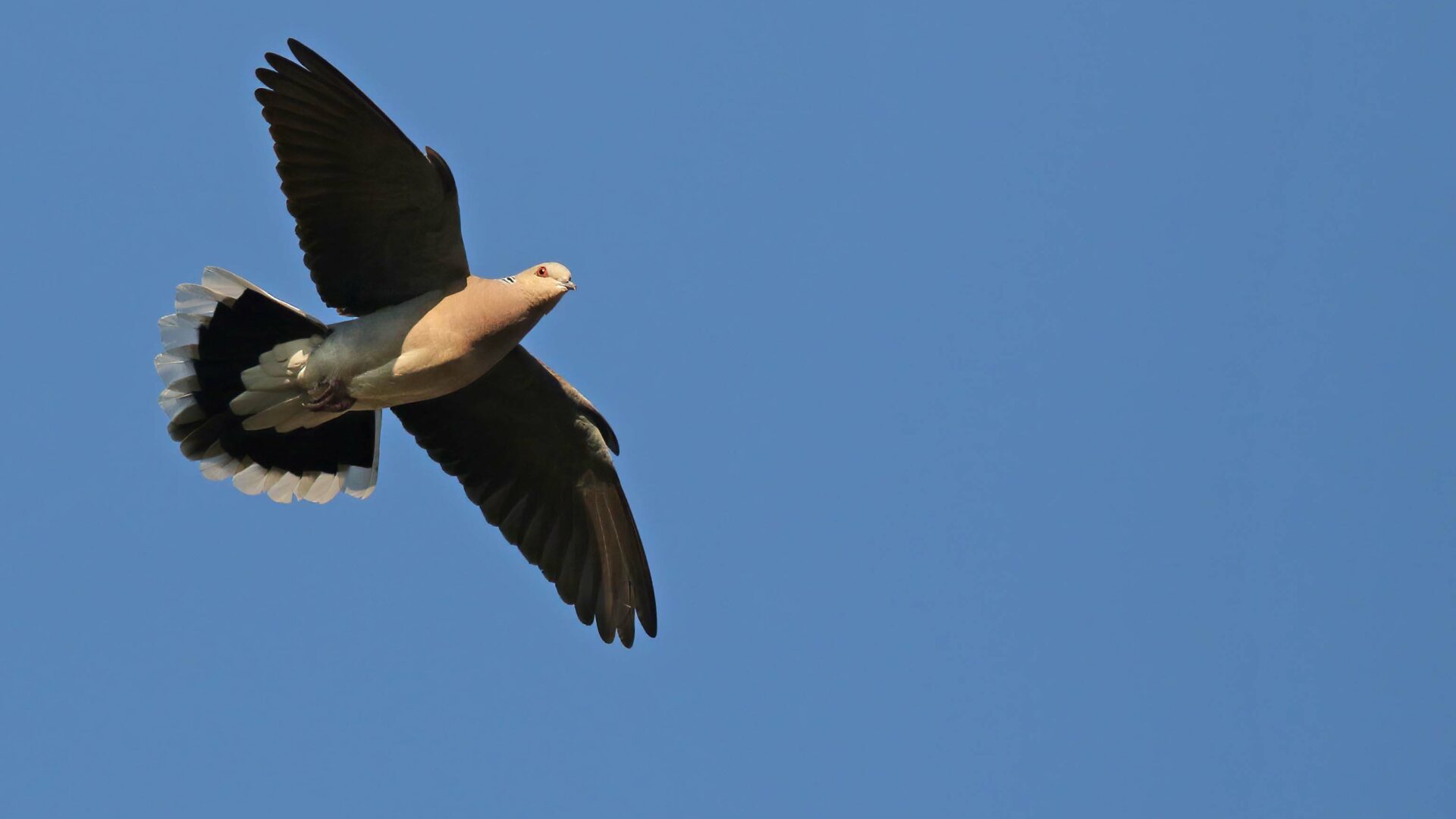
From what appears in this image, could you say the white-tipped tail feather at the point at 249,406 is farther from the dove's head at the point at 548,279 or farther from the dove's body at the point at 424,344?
the dove's head at the point at 548,279

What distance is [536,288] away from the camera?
31.0ft

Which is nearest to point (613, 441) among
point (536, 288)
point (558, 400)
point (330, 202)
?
point (558, 400)

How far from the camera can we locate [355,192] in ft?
31.2

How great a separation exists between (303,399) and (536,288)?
1.53 metres

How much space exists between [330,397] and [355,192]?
1.14m

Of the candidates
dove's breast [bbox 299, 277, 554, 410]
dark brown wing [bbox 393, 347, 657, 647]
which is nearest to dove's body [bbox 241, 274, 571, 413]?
dove's breast [bbox 299, 277, 554, 410]

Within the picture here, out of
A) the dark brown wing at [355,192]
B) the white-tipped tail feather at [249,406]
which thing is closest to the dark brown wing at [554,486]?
the white-tipped tail feather at [249,406]

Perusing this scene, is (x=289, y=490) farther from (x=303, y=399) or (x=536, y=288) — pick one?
(x=536, y=288)

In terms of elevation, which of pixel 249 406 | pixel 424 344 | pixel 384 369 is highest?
pixel 424 344

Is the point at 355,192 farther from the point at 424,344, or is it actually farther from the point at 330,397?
the point at 330,397

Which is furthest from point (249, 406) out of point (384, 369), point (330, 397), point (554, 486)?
point (554, 486)

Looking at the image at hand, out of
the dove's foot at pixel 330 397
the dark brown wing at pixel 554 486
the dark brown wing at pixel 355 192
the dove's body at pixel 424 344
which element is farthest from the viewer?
the dark brown wing at pixel 554 486

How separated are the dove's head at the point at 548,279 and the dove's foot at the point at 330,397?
45.8 inches

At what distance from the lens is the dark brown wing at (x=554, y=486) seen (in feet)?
35.2
